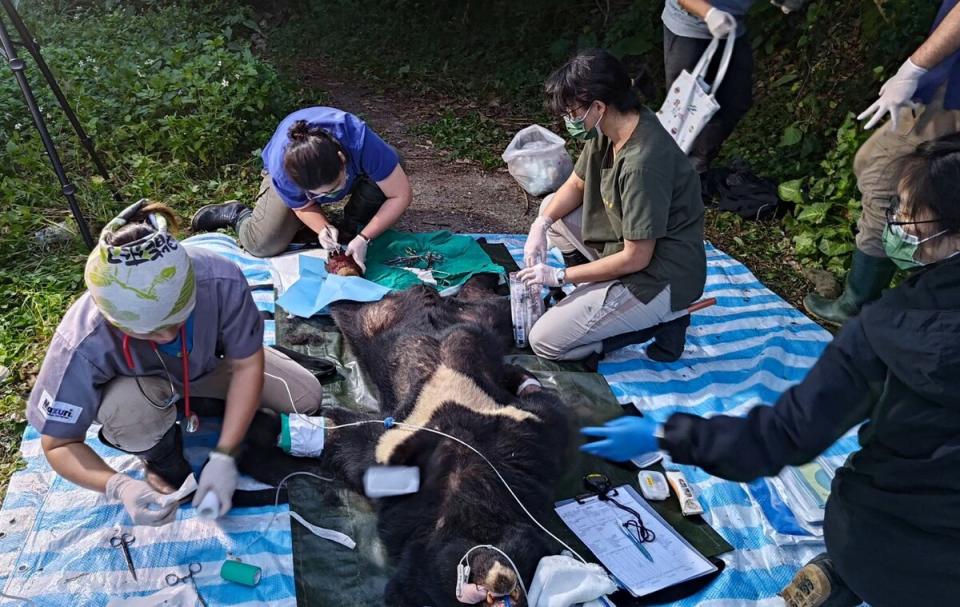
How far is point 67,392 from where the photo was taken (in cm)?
239

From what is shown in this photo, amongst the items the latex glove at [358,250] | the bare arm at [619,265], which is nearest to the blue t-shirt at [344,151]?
the latex glove at [358,250]

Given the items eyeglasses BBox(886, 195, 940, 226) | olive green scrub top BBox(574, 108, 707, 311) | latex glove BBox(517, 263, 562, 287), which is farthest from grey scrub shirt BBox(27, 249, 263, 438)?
eyeglasses BBox(886, 195, 940, 226)

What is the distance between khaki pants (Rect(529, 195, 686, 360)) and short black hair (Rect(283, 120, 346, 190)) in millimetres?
1416

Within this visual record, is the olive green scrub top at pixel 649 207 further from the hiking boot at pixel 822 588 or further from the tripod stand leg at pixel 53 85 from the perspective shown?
the tripod stand leg at pixel 53 85

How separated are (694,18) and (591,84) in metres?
2.04

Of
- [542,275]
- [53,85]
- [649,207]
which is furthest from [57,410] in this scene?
[53,85]

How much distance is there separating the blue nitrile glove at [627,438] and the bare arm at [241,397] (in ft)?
4.25

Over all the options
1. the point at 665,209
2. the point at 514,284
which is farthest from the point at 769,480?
the point at 514,284

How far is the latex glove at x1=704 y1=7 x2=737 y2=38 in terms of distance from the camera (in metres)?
4.62

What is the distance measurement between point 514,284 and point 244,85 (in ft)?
12.2

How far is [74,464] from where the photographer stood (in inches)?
96.1

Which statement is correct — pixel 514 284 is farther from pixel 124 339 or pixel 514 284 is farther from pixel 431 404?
pixel 124 339

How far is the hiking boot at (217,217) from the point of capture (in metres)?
5.00

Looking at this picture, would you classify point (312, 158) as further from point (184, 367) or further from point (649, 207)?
point (649, 207)
